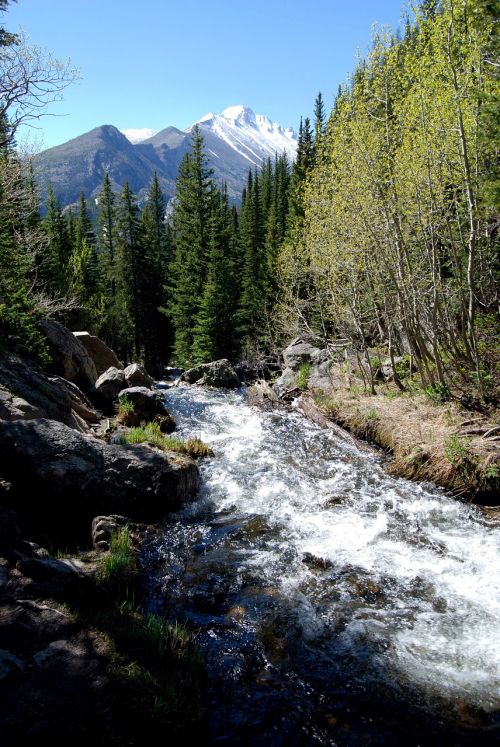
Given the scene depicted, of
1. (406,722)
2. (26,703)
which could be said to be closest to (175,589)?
→ (26,703)

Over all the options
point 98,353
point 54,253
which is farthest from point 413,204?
point 54,253

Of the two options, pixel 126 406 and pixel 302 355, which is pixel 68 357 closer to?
pixel 126 406

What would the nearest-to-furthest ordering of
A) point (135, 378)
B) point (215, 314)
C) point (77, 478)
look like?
point (77, 478)
point (135, 378)
point (215, 314)

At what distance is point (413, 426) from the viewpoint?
39.1ft

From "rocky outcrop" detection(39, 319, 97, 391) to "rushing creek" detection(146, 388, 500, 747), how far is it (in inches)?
338

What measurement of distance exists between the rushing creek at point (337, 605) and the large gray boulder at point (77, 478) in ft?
2.20

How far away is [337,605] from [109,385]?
13.5m

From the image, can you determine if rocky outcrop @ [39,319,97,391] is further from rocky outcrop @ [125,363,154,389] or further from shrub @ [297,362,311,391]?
shrub @ [297,362,311,391]

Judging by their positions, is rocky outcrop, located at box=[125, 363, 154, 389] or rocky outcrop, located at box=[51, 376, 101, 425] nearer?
rocky outcrop, located at box=[51, 376, 101, 425]

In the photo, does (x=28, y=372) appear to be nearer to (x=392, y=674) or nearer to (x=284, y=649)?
(x=284, y=649)

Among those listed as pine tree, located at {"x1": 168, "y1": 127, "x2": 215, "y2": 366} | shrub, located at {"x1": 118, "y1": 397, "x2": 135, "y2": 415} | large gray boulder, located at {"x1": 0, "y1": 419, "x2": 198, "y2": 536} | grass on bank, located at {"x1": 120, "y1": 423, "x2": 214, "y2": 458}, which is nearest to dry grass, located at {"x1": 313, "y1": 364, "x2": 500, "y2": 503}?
grass on bank, located at {"x1": 120, "y1": 423, "x2": 214, "y2": 458}

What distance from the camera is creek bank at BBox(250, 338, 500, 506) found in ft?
30.7

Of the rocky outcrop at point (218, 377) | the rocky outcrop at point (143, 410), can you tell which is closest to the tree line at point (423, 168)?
→ the rocky outcrop at point (143, 410)

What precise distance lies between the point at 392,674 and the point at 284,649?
117 cm
